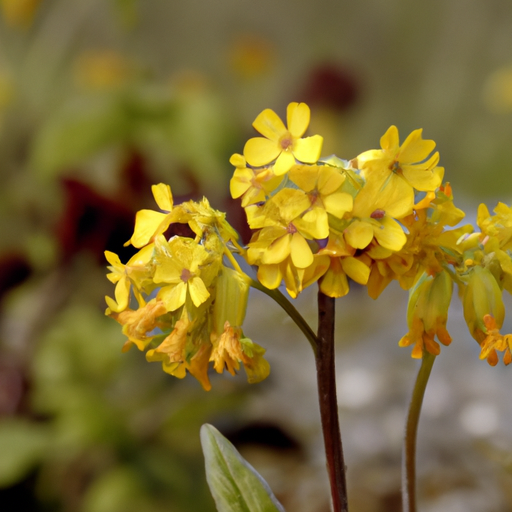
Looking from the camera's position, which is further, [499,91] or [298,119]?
[499,91]

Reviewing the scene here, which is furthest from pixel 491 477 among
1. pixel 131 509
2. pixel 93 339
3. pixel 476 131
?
pixel 476 131

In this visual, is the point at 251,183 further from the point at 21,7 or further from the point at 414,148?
the point at 21,7

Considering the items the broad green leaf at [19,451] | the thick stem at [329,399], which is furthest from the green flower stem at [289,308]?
the broad green leaf at [19,451]

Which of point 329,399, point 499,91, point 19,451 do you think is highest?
point 499,91

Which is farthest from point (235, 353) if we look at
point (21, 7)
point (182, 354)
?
point (21, 7)

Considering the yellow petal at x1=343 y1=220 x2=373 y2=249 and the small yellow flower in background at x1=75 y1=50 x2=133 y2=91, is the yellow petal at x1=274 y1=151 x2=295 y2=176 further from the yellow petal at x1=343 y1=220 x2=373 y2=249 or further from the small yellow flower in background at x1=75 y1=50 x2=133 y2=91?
the small yellow flower in background at x1=75 y1=50 x2=133 y2=91

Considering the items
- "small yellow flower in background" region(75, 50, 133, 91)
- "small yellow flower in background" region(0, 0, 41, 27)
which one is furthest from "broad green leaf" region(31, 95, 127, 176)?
"small yellow flower in background" region(0, 0, 41, 27)
